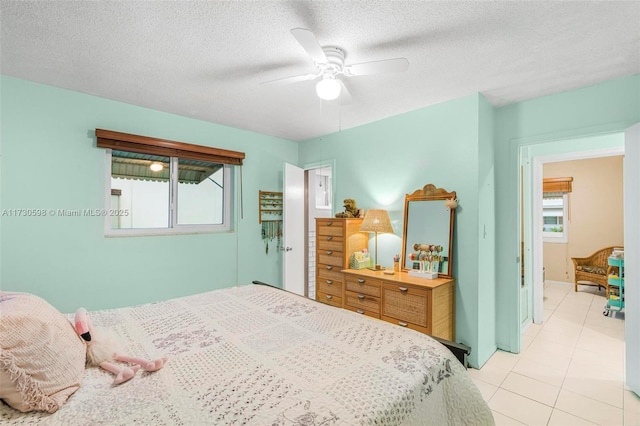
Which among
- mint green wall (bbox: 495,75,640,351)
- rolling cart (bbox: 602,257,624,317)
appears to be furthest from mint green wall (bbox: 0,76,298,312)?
rolling cart (bbox: 602,257,624,317)

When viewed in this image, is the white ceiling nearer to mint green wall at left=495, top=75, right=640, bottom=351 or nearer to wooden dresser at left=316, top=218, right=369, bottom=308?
mint green wall at left=495, top=75, right=640, bottom=351

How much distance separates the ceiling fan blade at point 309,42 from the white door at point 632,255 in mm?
2389

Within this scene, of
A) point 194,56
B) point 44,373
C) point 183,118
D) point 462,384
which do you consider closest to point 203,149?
point 183,118

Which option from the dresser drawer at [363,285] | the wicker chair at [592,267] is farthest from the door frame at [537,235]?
the dresser drawer at [363,285]

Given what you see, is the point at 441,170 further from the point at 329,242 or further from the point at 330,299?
the point at 330,299

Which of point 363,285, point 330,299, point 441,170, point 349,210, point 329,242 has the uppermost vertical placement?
point 441,170

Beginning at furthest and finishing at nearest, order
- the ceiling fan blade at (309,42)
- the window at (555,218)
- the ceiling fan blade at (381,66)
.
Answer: the window at (555,218) → the ceiling fan blade at (381,66) → the ceiling fan blade at (309,42)

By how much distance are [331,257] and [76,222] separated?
2484 millimetres

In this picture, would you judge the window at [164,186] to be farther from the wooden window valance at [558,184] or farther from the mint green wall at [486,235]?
the wooden window valance at [558,184]

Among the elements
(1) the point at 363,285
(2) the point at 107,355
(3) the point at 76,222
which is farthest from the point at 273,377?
(3) the point at 76,222

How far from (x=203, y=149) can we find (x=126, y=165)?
0.78m

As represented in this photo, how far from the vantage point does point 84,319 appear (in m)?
1.26

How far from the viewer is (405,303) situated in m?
2.62

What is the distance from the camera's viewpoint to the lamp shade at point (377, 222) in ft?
10.2
